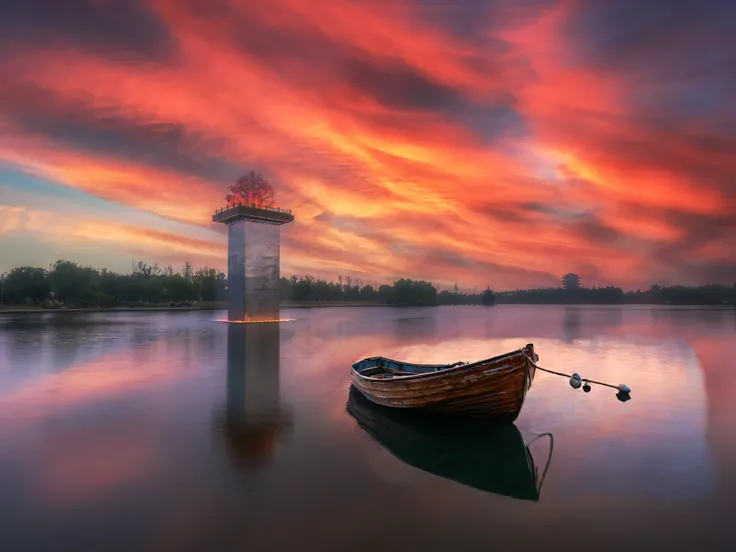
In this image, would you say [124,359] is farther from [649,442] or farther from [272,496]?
[649,442]

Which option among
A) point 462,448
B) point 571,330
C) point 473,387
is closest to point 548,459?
point 462,448

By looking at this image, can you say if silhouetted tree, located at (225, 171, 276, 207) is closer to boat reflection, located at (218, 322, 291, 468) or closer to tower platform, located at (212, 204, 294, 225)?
tower platform, located at (212, 204, 294, 225)

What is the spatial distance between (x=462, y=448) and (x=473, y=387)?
188 centimetres

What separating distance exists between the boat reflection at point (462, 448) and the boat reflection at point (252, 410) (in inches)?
122

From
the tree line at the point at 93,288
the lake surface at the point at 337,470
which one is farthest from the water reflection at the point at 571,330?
the tree line at the point at 93,288

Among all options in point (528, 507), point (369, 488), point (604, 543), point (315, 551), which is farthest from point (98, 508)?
point (604, 543)

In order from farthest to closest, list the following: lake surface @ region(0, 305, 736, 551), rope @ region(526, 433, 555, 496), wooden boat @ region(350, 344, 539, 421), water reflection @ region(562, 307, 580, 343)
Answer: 1. water reflection @ region(562, 307, 580, 343)
2. wooden boat @ region(350, 344, 539, 421)
3. rope @ region(526, 433, 555, 496)
4. lake surface @ region(0, 305, 736, 551)

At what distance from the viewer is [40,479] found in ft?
36.0

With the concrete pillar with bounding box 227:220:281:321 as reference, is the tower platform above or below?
above

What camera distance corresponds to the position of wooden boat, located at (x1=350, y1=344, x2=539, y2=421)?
13.3 meters

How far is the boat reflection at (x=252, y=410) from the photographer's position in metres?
13.2

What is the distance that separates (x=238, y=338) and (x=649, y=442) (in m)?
38.9

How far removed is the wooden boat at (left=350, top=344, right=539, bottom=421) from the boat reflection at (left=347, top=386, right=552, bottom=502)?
521 mm

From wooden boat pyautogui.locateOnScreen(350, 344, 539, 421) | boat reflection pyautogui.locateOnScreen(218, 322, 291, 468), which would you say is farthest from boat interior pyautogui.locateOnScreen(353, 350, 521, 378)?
boat reflection pyautogui.locateOnScreen(218, 322, 291, 468)
